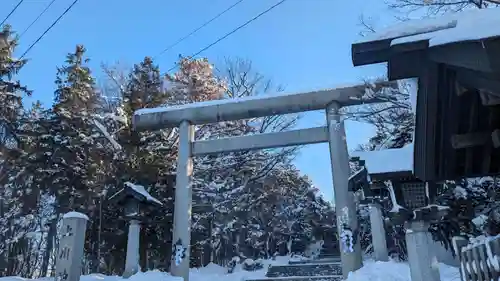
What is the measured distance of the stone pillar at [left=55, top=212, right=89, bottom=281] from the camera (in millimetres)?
6691

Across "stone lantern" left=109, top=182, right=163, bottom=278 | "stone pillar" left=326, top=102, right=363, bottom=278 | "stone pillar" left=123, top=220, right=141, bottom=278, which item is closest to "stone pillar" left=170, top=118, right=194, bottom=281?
"stone lantern" left=109, top=182, right=163, bottom=278

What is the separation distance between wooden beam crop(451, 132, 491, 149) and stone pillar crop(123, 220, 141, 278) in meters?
7.91

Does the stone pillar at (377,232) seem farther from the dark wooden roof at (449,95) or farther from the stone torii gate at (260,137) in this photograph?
the dark wooden roof at (449,95)

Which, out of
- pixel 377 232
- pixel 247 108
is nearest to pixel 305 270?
pixel 377 232

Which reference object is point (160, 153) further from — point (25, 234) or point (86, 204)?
point (25, 234)

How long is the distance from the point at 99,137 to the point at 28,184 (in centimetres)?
341

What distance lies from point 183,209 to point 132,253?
5.32 ft

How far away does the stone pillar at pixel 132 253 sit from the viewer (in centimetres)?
959

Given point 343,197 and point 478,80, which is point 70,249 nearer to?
point 343,197

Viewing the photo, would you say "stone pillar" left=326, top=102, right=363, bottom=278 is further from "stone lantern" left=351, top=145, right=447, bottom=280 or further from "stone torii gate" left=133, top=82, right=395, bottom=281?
"stone lantern" left=351, top=145, right=447, bottom=280

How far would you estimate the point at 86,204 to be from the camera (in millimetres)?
14375

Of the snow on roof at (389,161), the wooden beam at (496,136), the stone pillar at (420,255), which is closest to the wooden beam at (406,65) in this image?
the wooden beam at (496,136)

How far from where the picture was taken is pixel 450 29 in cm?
234

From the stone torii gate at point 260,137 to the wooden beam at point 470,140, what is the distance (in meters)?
5.50
